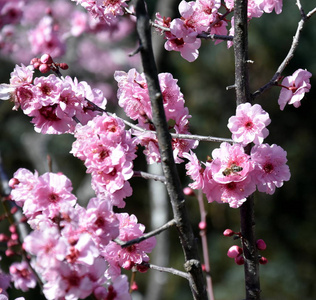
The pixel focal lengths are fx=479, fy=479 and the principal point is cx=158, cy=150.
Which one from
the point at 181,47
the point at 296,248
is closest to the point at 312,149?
the point at 296,248

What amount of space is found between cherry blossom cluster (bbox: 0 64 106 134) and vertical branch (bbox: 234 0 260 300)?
321 mm

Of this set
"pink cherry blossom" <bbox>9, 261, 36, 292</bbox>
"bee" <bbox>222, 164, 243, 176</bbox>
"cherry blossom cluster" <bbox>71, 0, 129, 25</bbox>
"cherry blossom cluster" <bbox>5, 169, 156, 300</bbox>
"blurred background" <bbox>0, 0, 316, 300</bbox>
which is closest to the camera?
"cherry blossom cluster" <bbox>5, 169, 156, 300</bbox>

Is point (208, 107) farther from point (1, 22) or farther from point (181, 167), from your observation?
point (1, 22)

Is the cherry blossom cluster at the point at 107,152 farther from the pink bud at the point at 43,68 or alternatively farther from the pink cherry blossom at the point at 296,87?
the pink cherry blossom at the point at 296,87

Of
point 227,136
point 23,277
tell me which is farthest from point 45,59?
point 227,136

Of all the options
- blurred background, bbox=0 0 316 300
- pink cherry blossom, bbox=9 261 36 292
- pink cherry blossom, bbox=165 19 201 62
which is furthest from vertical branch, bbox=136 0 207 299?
blurred background, bbox=0 0 316 300

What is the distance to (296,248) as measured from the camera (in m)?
5.07

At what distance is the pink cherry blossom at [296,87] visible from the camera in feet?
3.28

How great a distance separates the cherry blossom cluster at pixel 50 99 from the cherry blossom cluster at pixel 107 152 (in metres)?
0.08

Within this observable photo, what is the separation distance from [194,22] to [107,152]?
0.33m

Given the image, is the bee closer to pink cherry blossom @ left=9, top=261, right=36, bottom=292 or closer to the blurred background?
pink cherry blossom @ left=9, top=261, right=36, bottom=292

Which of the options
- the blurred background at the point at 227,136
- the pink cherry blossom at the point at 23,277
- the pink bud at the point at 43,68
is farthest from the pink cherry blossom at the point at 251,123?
the blurred background at the point at 227,136

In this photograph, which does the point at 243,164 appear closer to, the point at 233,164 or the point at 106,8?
the point at 233,164

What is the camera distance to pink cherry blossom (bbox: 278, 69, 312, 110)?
1001mm
